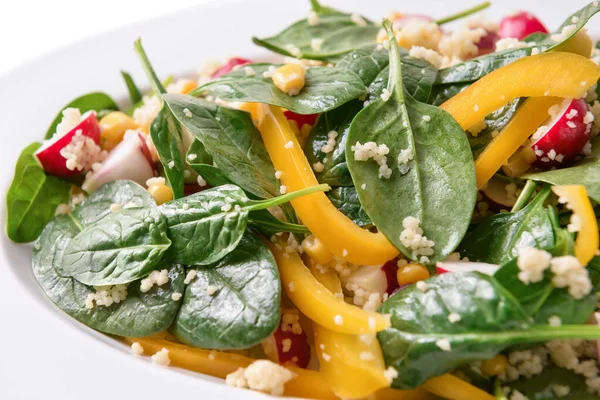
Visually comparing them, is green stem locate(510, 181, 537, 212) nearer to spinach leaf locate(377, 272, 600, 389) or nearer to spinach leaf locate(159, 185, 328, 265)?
spinach leaf locate(377, 272, 600, 389)

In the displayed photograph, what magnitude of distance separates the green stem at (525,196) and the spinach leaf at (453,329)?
31 centimetres

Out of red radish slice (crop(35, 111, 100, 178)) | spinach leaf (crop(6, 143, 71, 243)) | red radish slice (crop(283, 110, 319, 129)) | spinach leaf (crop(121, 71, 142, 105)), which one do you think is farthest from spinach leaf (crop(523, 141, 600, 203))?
spinach leaf (crop(121, 71, 142, 105))

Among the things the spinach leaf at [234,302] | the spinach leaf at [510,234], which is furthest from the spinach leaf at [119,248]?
the spinach leaf at [510,234]

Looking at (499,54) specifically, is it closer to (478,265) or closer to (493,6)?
(478,265)

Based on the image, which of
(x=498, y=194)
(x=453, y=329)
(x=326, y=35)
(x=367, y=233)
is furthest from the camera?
(x=326, y=35)

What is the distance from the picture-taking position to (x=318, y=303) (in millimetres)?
1393

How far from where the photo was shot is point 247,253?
1.50 m

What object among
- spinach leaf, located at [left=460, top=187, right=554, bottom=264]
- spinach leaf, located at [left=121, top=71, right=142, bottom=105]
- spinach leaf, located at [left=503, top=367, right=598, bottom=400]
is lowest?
spinach leaf, located at [left=503, top=367, right=598, bottom=400]

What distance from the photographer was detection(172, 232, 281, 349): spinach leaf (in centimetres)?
137

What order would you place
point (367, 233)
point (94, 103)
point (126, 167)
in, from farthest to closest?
point (94, 103)
point (126, 167)
point (367, 233)

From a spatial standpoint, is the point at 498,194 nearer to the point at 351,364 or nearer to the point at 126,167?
the point at 351,364

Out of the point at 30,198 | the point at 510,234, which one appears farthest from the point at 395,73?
the point at 30,198

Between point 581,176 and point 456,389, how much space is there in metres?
0.54

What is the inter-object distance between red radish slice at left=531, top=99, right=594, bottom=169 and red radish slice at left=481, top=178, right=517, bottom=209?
109 mm
